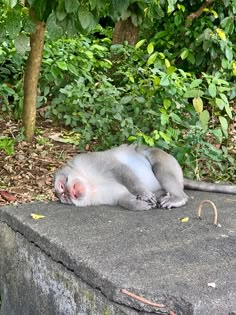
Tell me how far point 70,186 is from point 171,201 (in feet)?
1.99

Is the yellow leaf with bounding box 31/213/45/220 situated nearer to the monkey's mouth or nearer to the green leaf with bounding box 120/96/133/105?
the monkey's mouth

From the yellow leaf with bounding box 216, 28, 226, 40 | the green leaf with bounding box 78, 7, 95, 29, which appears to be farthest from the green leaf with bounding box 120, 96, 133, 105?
the green leaf with bounding box 78, 7, 95, 29

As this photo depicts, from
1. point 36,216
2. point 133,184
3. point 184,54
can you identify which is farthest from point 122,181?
point 184,54

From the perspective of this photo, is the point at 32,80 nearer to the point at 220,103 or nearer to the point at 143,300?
the point at 220,103

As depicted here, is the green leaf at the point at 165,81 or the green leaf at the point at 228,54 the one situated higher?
the green leaf at the point at 228,54

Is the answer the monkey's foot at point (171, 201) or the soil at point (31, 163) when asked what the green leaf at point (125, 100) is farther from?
the monkey's foot at point (171, 201)

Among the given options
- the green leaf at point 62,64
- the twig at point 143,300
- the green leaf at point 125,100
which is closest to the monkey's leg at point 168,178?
the twig at point 143,300

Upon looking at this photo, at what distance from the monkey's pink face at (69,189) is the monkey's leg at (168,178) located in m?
0.48

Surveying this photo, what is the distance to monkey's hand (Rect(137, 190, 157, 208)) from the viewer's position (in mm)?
3625

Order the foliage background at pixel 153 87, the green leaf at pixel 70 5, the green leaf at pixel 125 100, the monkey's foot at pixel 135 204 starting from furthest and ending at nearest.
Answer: the green leaf at pixel 125 100 < the foliage background at pixel 153 87 < the monkey's foot at pixel 135 204 < the green leaf at pixel 70 5

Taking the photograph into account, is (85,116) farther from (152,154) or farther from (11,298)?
(11,298)

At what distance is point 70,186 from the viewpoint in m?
3.60

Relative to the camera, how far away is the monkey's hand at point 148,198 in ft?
11.9

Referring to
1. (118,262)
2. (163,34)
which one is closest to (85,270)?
(118,262)
